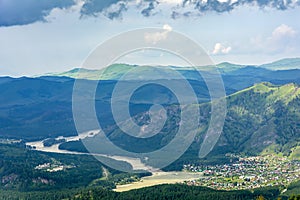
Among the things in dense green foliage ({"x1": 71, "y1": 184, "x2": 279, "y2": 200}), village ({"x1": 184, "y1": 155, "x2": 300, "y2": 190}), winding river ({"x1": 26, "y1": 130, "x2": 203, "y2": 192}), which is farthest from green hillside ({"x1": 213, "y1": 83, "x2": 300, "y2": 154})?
dense green foliage ({"x1": 71, "y1": 184, "x2": 279, "y2": 200})

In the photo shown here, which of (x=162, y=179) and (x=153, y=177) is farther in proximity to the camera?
(x=153, y=177)

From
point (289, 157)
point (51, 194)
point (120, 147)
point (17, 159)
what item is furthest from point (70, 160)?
point (289, 157)

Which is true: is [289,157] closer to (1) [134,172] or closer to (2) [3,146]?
(1) [134,172]

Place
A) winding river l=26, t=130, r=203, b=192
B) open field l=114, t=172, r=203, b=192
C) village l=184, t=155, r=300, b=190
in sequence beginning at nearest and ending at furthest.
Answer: open field l=114, t=172, r=203, b=192 < winding river l=26, t=130, r=203, b=192 < village l=184, t=155, r=300, b=190

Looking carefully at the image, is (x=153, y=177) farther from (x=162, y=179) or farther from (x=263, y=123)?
(x=263, y=123)

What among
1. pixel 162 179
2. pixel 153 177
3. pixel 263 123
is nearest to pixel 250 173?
pixel 162 179

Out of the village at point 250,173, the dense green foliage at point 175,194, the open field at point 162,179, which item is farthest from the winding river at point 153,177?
the dense green foliage at point 175,194

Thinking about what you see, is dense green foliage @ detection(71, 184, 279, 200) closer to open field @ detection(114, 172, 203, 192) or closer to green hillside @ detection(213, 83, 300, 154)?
open field @ detection(114, 172, 203, 192)

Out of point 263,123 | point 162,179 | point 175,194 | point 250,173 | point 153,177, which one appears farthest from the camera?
point 263,123

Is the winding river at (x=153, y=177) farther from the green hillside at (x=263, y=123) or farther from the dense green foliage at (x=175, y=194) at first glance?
the green hillside at (x=263, y=123)

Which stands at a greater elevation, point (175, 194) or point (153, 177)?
point (175, 194)
